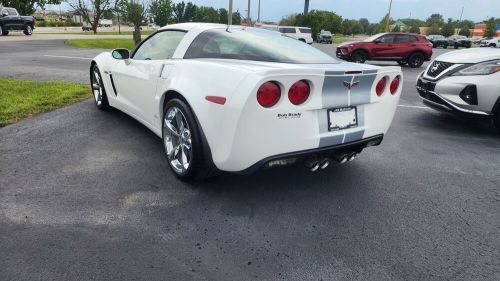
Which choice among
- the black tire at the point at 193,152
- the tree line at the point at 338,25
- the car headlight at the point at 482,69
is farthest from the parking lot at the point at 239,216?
the tree line at the point at 338,25

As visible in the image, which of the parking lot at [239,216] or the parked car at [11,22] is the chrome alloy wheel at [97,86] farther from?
the parked car at [11,22]

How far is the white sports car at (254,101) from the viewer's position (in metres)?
2.59

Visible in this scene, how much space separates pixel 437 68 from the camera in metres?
5.65

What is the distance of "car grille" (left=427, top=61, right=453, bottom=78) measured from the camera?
216 inches

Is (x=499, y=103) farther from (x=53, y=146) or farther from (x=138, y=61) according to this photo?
(x=53, y=146)

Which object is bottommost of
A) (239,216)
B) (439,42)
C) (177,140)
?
(239,216)

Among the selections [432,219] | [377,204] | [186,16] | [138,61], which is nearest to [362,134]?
[377,204]

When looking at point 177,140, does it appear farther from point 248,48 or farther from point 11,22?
point 11,22

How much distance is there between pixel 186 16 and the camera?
9050 centimetres

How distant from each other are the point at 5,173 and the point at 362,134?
10.4 feet

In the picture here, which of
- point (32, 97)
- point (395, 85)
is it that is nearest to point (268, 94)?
point (395, 85)

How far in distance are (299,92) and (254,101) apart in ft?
1.21

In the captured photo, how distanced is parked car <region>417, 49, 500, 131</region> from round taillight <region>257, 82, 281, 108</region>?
3.67 meters

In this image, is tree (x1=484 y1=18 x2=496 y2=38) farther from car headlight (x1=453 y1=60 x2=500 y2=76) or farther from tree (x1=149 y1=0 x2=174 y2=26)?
car headlight (x1=453 y1=60 x2=500 y2=76)
